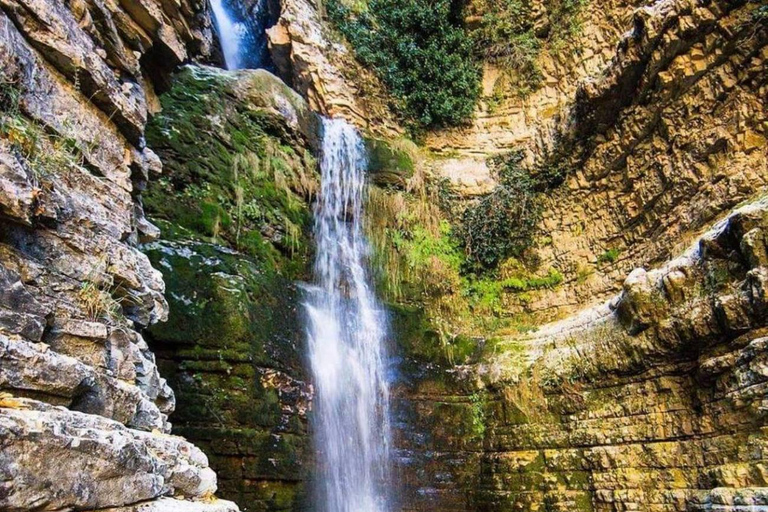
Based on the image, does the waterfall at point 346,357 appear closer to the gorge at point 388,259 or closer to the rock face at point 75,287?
the gorge at point 388,259

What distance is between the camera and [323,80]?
44.4ft

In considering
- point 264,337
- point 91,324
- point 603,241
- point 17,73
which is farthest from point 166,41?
point 603,241

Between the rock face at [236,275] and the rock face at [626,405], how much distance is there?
2.77 meters

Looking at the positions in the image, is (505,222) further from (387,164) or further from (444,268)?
(387,164)

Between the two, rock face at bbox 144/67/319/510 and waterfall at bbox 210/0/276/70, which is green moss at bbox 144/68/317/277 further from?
waterfall at bbox 210/0/276/70

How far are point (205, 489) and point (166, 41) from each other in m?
4.20

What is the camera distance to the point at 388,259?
11.1 meters

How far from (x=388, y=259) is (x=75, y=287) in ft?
28.1

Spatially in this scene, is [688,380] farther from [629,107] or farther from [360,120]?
[360,120]

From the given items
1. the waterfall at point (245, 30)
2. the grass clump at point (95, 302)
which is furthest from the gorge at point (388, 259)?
the waterfall at point (245, 30)

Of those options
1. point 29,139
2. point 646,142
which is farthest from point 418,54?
point 29,139

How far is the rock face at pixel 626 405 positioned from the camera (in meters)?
5.46

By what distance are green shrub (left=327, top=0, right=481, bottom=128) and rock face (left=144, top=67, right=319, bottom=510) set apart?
4648mm

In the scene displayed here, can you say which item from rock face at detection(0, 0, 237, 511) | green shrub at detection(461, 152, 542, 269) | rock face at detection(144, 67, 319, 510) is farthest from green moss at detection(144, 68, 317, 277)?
rock face at detection(0, 0, 237, 511)
